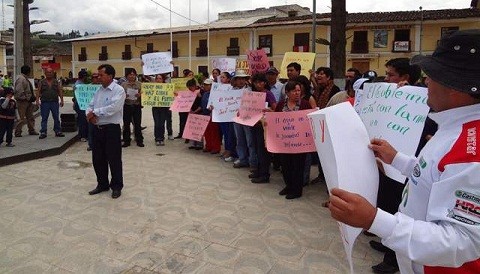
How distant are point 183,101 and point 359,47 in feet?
91.7

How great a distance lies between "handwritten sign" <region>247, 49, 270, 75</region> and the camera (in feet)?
25.7

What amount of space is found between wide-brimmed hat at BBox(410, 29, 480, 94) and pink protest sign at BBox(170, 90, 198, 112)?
7.50 meters

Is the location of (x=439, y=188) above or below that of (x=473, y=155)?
below

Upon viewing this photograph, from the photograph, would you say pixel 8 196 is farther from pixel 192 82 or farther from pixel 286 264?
pixel 192 82

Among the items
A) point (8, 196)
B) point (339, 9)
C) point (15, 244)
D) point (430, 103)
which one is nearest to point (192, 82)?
point (339, 9)

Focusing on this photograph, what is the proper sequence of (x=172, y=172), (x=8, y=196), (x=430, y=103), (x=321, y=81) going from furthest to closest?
(x=172, y=172) → (x=321, y=81) → (x=8, y=196) → (x=430, y=103)

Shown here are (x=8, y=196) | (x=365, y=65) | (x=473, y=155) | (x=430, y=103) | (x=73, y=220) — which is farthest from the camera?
(x=365, y=65)

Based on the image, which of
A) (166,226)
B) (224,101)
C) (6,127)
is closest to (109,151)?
(166,226)

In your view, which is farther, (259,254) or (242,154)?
(242,154)

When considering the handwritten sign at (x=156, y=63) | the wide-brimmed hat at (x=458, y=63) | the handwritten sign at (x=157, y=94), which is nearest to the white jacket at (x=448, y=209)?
the wide-brimmed hat at (x=458, y=63)

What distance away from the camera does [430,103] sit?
1377mm

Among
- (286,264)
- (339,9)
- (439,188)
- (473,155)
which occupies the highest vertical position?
(339,9)

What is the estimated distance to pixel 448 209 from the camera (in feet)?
3.76

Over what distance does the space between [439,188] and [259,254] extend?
257cm
